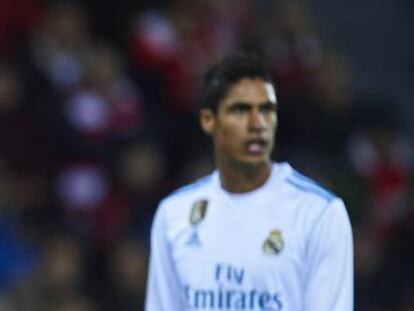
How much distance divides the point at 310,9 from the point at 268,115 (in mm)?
7375

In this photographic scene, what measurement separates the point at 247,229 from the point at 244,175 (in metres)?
0.25

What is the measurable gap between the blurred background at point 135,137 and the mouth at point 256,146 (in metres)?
4.02

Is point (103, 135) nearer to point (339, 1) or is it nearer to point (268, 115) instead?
point (339, 1)

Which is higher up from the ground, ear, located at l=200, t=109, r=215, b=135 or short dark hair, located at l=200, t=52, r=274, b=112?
short dark hair, located at l=200, t=52, r=274, b=112

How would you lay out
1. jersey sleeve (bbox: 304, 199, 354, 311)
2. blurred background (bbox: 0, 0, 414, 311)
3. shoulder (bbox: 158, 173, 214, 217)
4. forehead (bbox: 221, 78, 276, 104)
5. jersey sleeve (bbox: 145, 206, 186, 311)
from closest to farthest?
jersey sleeve (bbox: 304, 199, 354, 311) → forehead (bbox: 221, 78, 276, 104) → jersey sleeve (bbox: 145, 206, 186, 311) → shoulder (bbox: 158, 173, 214, 217) → blurred background (bbox: 0, 0, 414, 311)

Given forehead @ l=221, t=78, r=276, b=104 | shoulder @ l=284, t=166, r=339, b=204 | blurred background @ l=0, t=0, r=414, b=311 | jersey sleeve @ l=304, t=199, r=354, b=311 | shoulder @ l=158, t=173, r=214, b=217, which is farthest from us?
blurred background @ l=0, t=0, r=414, b=311

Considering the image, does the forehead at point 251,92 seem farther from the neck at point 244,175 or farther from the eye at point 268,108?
the neck at point 244,175

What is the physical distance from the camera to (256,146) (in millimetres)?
6969

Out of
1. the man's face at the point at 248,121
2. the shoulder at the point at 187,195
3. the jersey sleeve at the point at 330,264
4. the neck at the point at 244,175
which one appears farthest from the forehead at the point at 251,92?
the jersey sleeve at the point at 330,264

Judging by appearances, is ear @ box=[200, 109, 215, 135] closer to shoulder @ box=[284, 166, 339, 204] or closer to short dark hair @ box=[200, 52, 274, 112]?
short dark hair @ box=[200, 52, 274, 112]

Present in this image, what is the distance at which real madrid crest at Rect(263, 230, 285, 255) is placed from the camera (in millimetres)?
6871

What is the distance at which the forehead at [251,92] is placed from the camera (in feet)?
22.9

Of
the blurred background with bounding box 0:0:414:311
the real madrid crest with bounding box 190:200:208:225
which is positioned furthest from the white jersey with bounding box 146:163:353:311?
the blurred background with bounding box 0:0:414:311

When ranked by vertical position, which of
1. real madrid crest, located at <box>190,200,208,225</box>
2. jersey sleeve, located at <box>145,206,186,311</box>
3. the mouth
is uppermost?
the mouth
